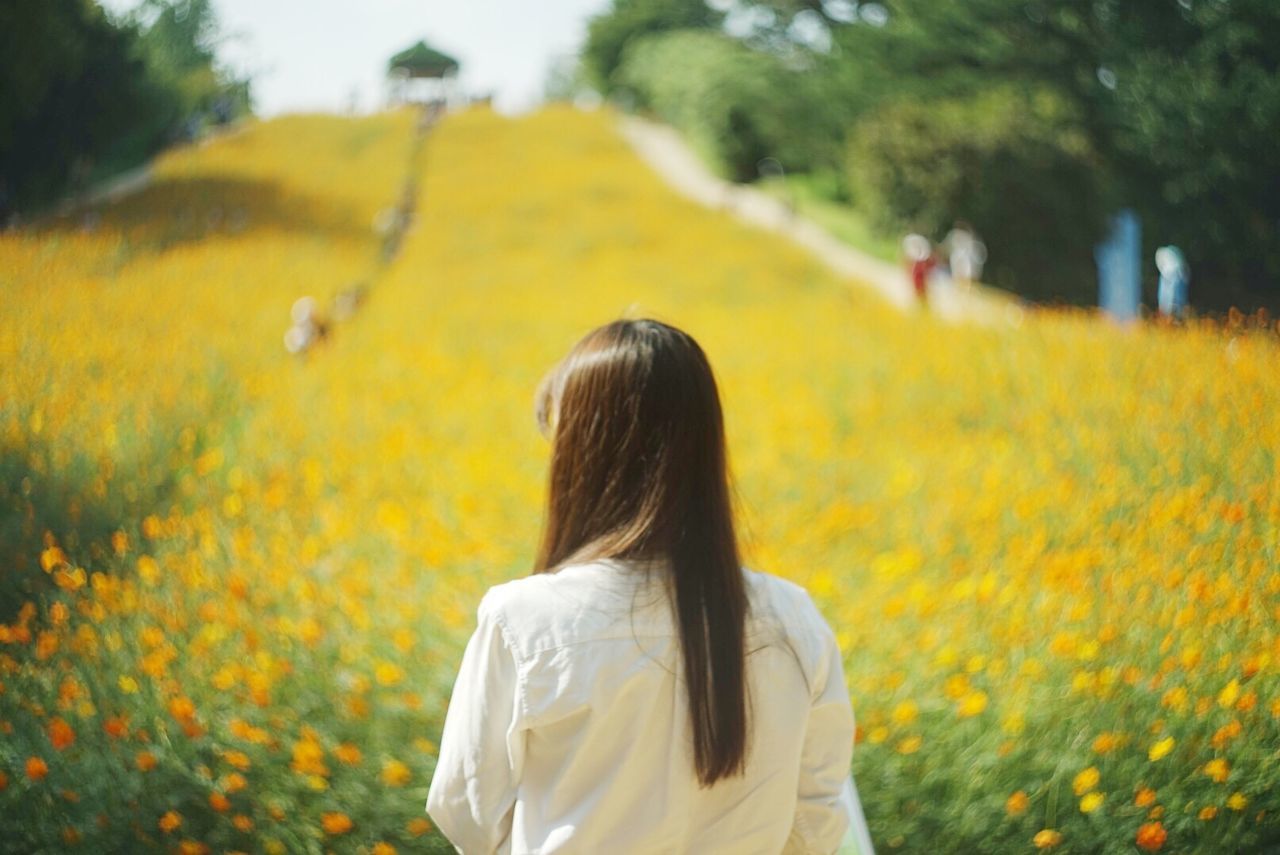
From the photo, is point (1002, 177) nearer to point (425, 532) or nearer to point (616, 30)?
point (616, 30)

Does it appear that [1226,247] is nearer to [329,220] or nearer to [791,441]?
[791,441]

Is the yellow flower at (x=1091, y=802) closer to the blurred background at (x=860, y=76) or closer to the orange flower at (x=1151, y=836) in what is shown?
the orange flower at (x=1151, y=836)

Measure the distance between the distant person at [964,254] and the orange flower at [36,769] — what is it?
6.50 metres

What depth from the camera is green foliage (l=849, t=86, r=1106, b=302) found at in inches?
181

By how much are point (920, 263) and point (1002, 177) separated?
6.54ft

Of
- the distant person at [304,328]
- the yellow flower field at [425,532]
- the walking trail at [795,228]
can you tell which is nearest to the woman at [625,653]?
the yellow flower field at [425,532]

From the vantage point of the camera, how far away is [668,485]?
1433 mm

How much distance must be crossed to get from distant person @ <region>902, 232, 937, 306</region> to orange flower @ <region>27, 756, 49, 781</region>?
5.99 meters

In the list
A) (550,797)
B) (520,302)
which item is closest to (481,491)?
(520,302)

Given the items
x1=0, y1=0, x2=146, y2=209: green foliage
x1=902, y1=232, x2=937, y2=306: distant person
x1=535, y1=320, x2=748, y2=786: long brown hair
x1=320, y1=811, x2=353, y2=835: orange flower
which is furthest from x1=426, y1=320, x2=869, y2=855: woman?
x1=902, y1=232, x2=937, y2=306: distant person

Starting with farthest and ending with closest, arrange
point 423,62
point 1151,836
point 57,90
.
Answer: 1. point 423,62
2. point 57,90
3. point 1151,836

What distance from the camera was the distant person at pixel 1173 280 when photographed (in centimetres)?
346

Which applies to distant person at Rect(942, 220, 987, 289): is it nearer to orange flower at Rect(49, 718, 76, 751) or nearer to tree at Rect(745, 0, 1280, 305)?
tree at Rect(745, 0, 1280, 305)

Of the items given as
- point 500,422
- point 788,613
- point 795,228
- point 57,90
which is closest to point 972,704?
point 788,613
